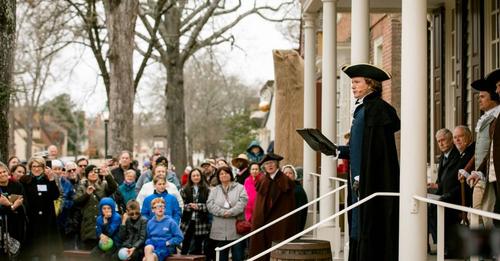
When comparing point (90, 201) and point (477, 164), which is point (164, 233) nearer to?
point (90, 201)

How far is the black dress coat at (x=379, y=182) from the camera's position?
7191mm

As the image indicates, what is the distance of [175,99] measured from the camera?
33.7 metres

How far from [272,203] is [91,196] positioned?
2939 millimetres

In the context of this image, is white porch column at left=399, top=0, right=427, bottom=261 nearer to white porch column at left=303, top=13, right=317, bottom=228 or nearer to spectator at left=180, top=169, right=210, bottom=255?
spectator at left=180, top=169, right=210, bottom=255

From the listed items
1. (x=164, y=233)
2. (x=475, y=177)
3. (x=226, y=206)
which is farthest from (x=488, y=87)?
(x=226, y=206)

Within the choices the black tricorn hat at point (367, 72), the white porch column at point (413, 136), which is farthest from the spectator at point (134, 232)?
the white porch column at point (413, 136)

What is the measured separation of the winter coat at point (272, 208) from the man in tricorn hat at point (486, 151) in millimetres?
4694

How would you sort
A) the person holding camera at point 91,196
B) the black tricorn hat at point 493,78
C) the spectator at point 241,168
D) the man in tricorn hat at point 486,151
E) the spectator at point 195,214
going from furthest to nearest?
the spectator at point 241,168
the spectator at point 195,214
the person holding camera at point 91,196
the black tricorn hat at point 493,78
the man in tricorn hat at point 486,151

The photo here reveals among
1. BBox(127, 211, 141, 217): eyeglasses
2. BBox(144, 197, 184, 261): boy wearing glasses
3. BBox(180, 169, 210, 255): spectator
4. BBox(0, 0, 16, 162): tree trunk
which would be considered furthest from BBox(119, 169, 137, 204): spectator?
BBox(0, 0, 16, 162): tree trunk

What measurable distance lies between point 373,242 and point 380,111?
1077 mm

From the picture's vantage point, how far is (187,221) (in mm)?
13812

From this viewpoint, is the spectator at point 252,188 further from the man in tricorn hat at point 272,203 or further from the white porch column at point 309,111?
the white porch column at point 309,111

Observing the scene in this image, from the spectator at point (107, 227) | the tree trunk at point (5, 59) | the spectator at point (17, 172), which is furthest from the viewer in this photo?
the tree trunk at point (5, 59)

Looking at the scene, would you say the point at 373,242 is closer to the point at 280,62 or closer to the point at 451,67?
the point at 451,67
